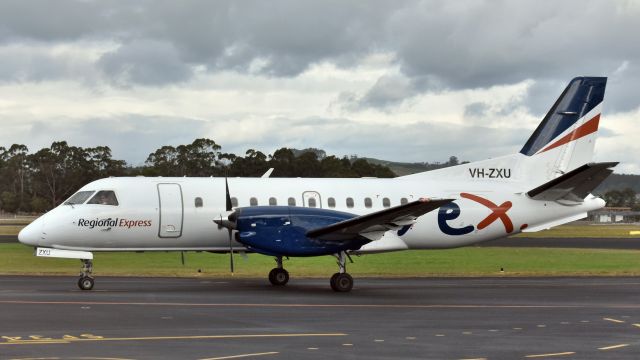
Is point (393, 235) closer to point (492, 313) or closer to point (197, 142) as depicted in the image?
point (492, 313)

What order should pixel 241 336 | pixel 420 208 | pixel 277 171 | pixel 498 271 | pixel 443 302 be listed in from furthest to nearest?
pixel 277 171, pixel 498 271, pixel 420 208, pixel 443 302, pixel 241 336

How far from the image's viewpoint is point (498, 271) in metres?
35.9

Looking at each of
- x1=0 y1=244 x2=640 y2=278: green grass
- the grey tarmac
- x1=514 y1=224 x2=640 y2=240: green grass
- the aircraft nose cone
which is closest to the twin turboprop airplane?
the aircraft nose cone

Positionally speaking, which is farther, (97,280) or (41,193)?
(41,193)

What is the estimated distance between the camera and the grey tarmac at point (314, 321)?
A: 525 inches

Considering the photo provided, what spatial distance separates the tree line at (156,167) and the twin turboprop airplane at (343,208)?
65.9m

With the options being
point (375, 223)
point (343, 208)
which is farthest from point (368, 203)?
point (375, 223)

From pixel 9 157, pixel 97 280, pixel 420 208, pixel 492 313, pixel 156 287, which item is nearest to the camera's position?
pixel 492 313

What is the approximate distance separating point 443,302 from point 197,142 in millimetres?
95299

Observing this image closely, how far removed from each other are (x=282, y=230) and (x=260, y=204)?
8.19 feet

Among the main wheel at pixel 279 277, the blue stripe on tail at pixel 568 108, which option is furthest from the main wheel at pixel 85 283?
the blue stripe on tail at pixel 568 108

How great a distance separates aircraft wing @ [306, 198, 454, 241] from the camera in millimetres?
23550

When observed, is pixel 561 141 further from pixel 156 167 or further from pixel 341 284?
pixel 156 167

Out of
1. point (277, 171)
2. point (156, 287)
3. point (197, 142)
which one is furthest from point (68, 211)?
point (197, 142)
